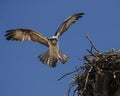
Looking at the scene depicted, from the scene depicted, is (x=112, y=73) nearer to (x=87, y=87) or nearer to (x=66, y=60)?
(x=87, y=87)

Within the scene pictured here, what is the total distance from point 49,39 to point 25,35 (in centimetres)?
70

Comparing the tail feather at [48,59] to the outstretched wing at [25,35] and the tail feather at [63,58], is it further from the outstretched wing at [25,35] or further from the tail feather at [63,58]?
the outstretched wing at [25,35]

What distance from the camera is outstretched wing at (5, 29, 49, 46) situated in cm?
2014

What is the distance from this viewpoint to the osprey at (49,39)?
767 inches

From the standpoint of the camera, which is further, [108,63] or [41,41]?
[41,41]

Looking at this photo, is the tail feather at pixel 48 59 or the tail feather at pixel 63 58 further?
the tail feather at pixel 48 59

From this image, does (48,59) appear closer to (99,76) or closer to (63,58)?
(63,58)

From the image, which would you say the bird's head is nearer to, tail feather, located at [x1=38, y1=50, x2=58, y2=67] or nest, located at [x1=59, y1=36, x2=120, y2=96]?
tail feather, located at [x1=38, y1=50, x2=58, y2=67]

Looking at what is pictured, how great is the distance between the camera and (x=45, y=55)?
777 inches

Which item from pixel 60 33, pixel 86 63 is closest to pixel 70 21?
pixel 60 33

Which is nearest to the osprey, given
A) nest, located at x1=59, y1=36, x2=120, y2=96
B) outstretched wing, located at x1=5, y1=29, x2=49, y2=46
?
outstretched wing, located at x1=5, y1=29, x2=49, y2=46

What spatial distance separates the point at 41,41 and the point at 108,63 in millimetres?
3950

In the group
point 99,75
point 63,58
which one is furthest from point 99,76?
point 63,58

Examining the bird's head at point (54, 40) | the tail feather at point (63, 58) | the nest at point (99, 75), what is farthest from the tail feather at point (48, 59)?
the nest at point (99, 75)
